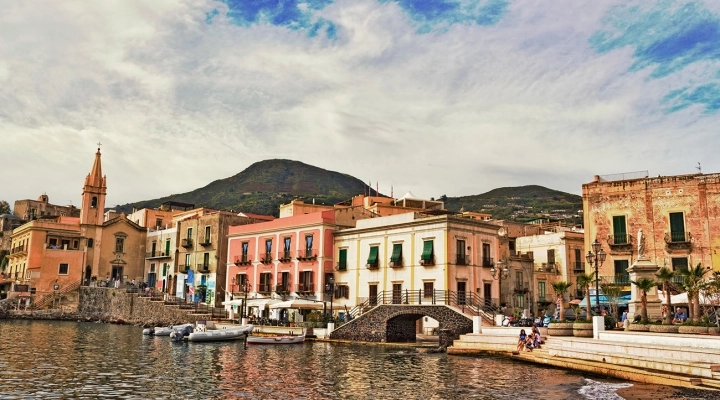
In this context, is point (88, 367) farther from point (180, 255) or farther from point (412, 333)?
point (180, 255)

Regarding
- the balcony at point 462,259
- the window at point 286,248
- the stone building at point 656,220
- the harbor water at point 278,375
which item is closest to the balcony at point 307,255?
the window at point 286,248

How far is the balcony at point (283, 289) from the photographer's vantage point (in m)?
53.2

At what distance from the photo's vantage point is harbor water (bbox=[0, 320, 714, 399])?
2119cm

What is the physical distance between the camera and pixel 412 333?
42.6 metres

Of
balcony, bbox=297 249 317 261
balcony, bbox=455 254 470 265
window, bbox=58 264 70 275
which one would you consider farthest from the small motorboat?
window, bbox=58 264 70 275

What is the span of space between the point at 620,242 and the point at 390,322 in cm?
1731

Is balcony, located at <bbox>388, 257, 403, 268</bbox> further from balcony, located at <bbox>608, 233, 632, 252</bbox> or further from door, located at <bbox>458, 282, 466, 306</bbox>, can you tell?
balcony, located at <bbox>608, 233, 632, 252</bbox>

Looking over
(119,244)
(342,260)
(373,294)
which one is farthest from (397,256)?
(119,244)

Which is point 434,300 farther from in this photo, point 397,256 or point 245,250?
point 245,250

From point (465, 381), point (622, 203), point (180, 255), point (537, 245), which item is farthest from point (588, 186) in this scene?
point (180, 255)

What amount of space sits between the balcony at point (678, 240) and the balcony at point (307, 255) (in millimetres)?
26304

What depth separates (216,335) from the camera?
43344mm

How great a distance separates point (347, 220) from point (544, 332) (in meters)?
23.9

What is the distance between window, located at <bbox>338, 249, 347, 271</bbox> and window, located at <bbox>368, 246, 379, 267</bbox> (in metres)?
2.86
